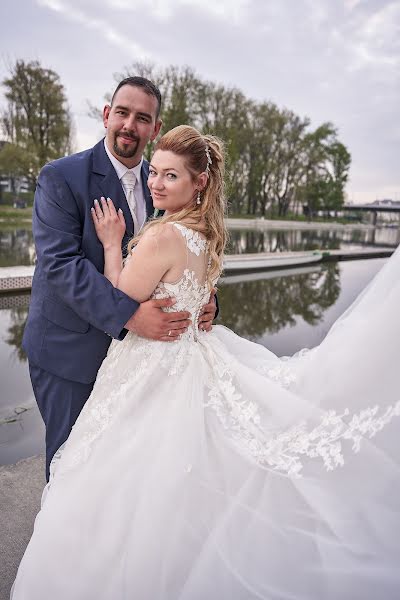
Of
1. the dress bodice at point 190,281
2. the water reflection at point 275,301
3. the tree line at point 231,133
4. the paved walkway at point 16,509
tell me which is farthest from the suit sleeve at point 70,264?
the tree line at point 231,133

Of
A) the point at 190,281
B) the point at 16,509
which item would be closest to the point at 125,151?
the point at 190,281

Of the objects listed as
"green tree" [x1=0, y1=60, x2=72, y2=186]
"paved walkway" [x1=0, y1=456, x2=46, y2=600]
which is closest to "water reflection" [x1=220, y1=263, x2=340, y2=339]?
"paved walkway" [x1=0, y1=456, x2=46, y2=600]

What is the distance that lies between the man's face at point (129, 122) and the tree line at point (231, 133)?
6747 mm

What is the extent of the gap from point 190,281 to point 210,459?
0.70 meters

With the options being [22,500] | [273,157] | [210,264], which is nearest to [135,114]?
[210,264]

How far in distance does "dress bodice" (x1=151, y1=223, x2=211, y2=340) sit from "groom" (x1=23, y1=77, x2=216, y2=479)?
5cm

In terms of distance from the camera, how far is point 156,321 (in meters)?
1.81

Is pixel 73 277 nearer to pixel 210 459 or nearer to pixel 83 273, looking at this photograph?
pixel 83 273

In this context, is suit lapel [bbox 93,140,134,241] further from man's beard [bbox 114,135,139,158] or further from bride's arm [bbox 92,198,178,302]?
bride's arm [bbox 92,198,178,302]

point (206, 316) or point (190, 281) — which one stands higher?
point (190, 281)

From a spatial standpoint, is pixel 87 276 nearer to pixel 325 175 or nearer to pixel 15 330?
pixel 15 330

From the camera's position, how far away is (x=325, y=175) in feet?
179

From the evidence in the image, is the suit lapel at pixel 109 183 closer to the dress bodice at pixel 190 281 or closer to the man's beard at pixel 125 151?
the man's beard at pixel 125 151

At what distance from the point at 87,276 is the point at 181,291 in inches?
15.0
